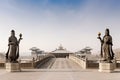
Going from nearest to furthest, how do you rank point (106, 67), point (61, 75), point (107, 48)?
point (61, 75) → point (106, 67) → point (107, 48)

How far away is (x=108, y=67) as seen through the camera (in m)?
21.9

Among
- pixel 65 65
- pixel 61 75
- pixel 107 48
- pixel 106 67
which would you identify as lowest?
pixel 61 75

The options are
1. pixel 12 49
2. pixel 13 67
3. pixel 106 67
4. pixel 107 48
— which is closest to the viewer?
pixel 106 67

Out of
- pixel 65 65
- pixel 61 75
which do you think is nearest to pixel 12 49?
pixel 61 75

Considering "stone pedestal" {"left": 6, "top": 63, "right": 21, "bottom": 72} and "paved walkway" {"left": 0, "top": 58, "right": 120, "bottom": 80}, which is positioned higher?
"stone pedestal" {"left": 6, "top": 63, "right": 21, "bottom": 72}

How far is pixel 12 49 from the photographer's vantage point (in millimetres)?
23344

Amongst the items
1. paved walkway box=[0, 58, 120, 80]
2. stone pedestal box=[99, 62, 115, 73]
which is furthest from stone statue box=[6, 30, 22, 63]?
stone pedestal box=[99, 62, 115, 73]

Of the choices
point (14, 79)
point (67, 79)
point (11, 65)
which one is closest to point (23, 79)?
point (14, 79)

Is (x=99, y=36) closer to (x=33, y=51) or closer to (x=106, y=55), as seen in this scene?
(x=106, y=55)

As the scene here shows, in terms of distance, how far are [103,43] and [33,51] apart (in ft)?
286

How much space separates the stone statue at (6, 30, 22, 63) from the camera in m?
23.2

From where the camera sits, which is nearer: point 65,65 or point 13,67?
point 13,67

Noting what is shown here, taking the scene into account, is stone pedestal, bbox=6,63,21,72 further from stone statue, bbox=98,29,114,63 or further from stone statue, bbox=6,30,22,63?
stone statue, bbox=98,29,114,63

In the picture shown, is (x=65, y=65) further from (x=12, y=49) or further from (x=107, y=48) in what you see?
(x=107, y=48)
